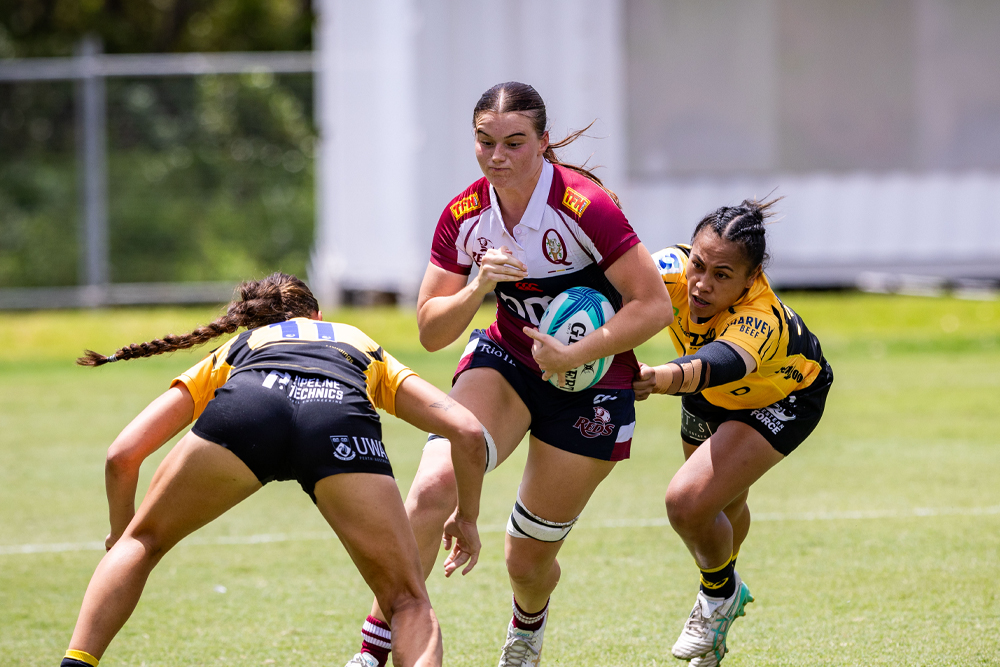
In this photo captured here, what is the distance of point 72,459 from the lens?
8977 millimetres

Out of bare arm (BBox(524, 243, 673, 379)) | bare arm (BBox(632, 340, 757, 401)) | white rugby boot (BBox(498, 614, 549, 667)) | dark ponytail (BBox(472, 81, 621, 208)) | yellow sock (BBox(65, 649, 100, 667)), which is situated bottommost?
white rugby boot (BBox(498, 614, 549, 667))

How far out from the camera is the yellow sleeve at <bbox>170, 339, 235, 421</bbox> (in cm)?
402

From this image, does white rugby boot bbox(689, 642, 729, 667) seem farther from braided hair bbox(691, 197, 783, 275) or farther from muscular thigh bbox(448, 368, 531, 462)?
braided hair bbox(691, 197, 783, 275)

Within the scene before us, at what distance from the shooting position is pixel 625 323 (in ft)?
14.1

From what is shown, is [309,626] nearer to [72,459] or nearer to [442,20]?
[72,459]

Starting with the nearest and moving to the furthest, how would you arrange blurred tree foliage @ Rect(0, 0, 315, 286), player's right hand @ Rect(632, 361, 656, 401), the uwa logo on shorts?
the uwa logo on shorts
player's right hand @ Rect(632, 361, 656, 401)
blurred tree foliage @ Rect(0, 0, 315, 286)

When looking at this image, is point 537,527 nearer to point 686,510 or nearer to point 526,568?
point 526,568

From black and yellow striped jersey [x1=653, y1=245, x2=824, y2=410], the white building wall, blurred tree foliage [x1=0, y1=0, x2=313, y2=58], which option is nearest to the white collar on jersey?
black and yellow striped jersey [x1=653, y1=245, x2=824, y2=410]

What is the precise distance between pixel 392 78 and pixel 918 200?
758cm

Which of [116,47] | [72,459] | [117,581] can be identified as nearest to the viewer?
[117,581]

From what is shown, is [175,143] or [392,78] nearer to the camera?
[392,78]

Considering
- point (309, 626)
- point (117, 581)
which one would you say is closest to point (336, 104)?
point (309, 626)

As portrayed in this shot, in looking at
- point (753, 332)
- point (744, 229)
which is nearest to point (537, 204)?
point (744, 229)

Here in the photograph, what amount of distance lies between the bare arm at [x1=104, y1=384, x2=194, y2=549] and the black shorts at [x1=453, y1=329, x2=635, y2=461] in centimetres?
131
